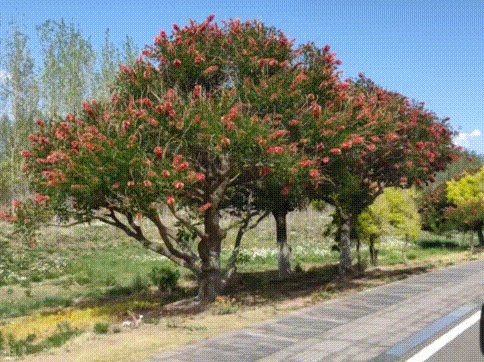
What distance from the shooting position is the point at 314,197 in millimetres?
18938

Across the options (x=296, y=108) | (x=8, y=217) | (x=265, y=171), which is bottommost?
(x=8, y=217)

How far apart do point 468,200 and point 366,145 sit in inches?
936

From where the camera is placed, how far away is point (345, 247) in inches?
872

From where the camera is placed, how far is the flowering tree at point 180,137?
37.2ft

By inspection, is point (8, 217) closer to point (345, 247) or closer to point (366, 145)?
point (366, 145)

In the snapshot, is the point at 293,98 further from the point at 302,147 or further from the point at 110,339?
the point at 110,339

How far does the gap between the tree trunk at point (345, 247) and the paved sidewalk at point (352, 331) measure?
314 inches

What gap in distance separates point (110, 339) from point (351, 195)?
1331 centimetres

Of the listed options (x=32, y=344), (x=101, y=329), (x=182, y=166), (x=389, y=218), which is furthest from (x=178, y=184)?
(x=389, y=218)

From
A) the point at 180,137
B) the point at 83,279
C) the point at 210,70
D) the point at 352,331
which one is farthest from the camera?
the point at 83,279

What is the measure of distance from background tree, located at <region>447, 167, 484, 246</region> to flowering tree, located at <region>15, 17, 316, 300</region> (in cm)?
2298

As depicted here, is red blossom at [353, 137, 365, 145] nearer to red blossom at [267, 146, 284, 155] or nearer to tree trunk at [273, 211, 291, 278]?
red blossom at [267, 146, 284, 155]

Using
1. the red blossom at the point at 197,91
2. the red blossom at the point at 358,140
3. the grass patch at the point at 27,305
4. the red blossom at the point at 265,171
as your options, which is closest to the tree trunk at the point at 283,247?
the grass patch at the point at 27,305

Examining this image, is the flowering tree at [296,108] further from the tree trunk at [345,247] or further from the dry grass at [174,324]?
the tree trunk at [345,247]
